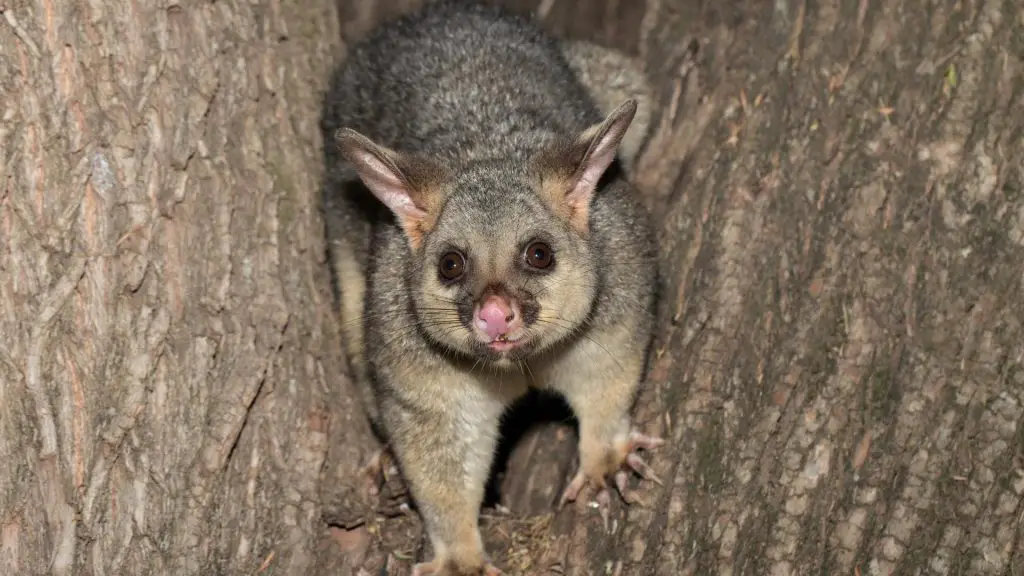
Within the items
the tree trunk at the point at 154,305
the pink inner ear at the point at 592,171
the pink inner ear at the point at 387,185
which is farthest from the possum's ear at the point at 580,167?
the tree trunk at the point at 154,305

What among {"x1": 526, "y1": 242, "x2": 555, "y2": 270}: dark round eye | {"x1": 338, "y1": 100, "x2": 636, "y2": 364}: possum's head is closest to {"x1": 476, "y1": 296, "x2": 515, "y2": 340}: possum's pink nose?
{"x1": 338, "y1": 100, "x2": 636, "y2": 364}: possum's head

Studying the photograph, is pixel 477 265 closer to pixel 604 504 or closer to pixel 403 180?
pixel 403 180

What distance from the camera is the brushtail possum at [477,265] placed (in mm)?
4320

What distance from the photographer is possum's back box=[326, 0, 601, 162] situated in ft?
16.6

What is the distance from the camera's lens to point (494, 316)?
13.1 feet

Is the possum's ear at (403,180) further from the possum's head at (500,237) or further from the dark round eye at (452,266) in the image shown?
the dark round eye at (452,266)

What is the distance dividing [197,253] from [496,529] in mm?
1792

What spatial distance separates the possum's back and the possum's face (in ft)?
1.37

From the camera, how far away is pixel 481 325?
405 cm

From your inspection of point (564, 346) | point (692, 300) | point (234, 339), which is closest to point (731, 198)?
point (692, 300)

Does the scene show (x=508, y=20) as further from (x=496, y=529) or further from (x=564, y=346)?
(x=496, y=529)

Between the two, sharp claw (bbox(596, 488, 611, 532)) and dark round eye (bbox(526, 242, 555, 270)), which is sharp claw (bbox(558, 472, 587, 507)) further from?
dark round eye (bbox(526, 242, 555, 270))

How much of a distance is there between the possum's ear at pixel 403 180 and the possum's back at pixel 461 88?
34 cm

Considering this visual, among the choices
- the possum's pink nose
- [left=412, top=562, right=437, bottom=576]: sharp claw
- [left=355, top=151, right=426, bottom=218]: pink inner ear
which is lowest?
[left=412, top=562, right=437, bottom=576]: sharp claw
